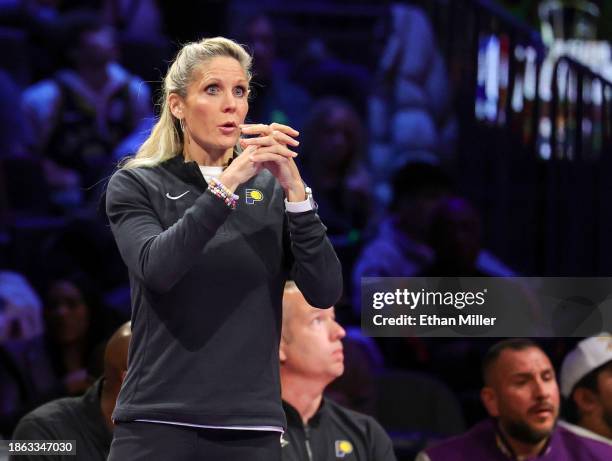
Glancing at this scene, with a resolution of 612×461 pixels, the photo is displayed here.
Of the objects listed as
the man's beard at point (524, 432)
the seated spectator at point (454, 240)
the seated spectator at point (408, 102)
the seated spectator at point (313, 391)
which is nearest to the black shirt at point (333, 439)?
the seated spectator at point (313, 391)

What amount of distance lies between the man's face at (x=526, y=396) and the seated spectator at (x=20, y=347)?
190 cm

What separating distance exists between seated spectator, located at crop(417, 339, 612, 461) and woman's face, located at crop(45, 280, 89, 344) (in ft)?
5.65

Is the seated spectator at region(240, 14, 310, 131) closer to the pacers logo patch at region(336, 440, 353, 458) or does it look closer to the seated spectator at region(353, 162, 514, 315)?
the seated spectator at region(353, 162, 514, 315)

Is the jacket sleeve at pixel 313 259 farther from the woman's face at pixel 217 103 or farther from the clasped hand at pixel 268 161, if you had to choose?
the woman's face at pixel 217 103

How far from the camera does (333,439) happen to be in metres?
3.60

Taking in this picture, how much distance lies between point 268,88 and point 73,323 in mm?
2392

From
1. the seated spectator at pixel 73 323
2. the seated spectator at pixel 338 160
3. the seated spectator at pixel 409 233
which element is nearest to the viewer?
the seated spectator at pixel 73 323

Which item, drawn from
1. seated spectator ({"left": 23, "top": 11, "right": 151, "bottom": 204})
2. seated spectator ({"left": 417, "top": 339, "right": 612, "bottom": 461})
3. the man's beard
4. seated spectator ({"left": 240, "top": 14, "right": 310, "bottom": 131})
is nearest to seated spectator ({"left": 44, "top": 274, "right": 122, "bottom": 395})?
seated spectator ({"left": 23, "top": 11, "right": 151, "bottom": 204})

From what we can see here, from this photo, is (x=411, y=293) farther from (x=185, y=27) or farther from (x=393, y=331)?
(x=185, y=27)

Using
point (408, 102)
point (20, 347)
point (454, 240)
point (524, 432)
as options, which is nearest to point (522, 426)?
point (524, 432)

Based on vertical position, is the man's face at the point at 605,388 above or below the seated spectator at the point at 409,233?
below

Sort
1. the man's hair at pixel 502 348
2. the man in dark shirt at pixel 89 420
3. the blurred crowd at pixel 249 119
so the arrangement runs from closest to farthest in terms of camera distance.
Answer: the man in dark shirt at pixel 89 420, the man's hair at pixel 502 348, the blurred crowd at pixel 249 119

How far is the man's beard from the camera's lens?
3.80 m

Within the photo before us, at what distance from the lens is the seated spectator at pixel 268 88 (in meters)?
A: 6.74
